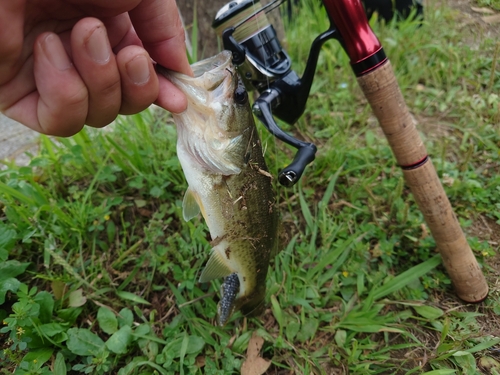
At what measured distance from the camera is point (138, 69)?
4.11ft

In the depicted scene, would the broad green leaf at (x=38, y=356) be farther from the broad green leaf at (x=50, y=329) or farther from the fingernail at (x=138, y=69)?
the fingernail at (x=138, y=69)

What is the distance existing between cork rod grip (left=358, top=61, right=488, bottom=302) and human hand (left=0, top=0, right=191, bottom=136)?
3.64 feet

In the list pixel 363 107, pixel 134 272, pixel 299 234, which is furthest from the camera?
pixel 363 107

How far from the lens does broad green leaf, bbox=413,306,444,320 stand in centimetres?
202

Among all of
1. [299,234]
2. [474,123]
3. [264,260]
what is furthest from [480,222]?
[264,260]

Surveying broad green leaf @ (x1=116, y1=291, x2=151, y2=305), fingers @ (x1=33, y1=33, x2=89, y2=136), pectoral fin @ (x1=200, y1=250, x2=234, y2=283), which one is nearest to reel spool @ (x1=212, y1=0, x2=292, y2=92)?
fingers @ (x1=33, y1=33, x2=89, y2=136)

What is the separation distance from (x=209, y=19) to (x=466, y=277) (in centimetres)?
307

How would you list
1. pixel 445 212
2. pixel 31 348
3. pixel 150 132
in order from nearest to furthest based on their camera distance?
1. pixel 31 348
2. pixel 445 212
3. pixel 150 132

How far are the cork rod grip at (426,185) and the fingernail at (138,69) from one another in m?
1.20

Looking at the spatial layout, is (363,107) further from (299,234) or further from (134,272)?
(134,272)

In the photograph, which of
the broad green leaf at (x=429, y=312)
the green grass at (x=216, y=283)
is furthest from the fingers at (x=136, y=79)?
the broad green leaf at (x=429, y=312)

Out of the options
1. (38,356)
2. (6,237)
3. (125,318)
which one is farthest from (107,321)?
(6,237)

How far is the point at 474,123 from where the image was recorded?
3.01 m

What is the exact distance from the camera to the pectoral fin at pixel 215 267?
176 cm
